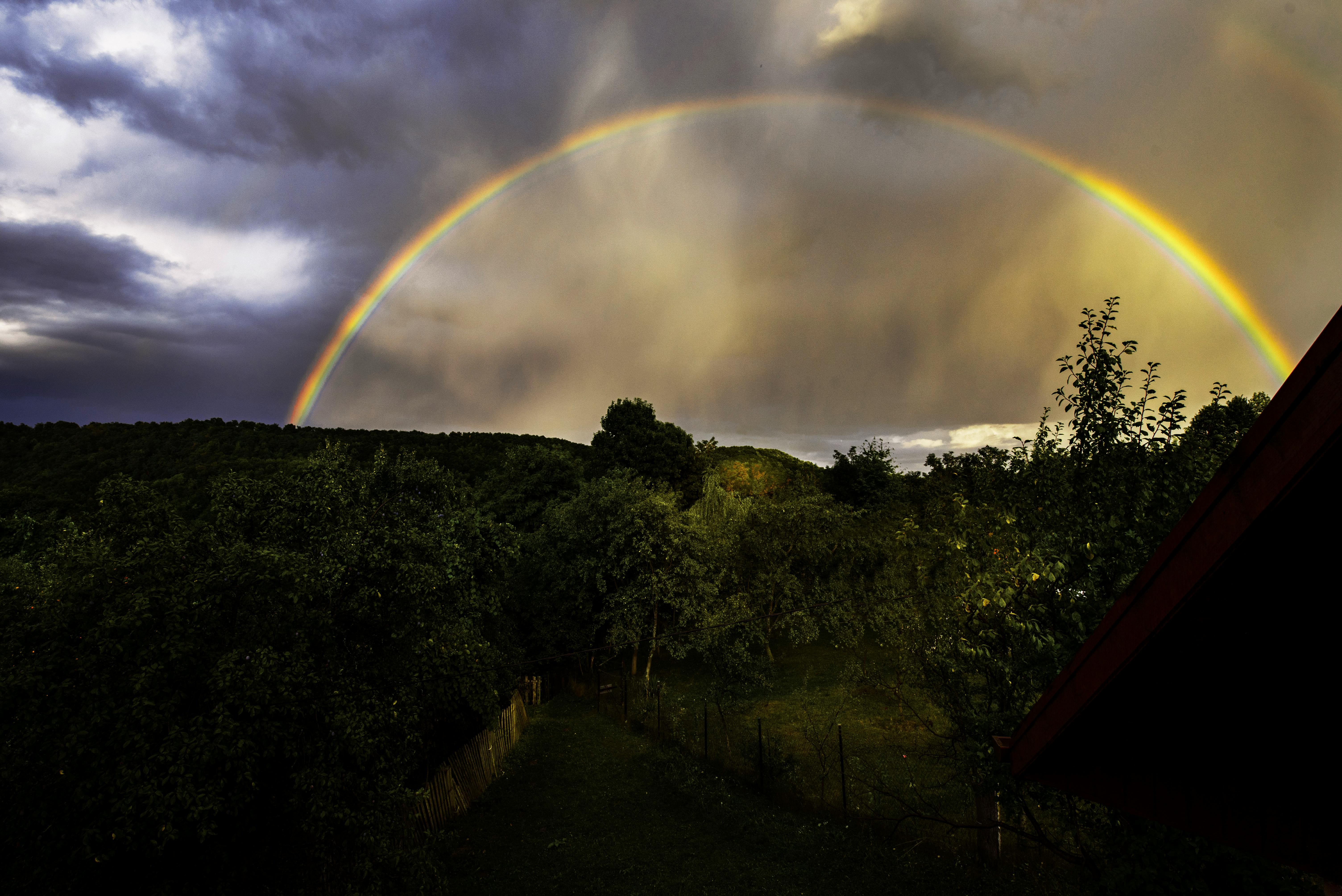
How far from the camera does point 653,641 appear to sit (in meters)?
28.6

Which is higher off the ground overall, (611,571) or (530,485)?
(530,485)

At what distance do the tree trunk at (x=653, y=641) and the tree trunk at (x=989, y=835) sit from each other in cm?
1622

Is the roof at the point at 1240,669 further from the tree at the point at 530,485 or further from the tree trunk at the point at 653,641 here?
the tree at the point at 530,485

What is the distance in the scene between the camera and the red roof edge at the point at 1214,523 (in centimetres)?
187

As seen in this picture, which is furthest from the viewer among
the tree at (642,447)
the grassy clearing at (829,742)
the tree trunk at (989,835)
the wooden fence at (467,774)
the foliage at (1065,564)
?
the tree at (642,447)

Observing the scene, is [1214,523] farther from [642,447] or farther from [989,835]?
[642,447]

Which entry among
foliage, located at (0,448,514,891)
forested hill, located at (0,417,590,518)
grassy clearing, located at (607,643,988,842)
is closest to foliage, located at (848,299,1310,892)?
grassy clearing, located at (607,643,988,842)

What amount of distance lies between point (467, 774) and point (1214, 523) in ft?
63.3

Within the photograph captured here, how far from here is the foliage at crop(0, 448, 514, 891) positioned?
6.91m

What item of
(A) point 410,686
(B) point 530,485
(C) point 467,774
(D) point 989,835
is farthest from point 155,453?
(D) point 989,835

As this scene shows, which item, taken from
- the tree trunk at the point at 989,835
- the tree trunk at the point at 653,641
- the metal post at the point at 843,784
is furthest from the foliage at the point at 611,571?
the tree trunk at the point at 989,835

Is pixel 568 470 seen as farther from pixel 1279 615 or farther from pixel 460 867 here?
pixel 1279 615

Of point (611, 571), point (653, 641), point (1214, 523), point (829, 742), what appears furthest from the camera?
point (611, 571)

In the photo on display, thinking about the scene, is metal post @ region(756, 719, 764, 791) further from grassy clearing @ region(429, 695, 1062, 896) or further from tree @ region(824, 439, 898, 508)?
tree @ region(824, 439, 898, 508)
